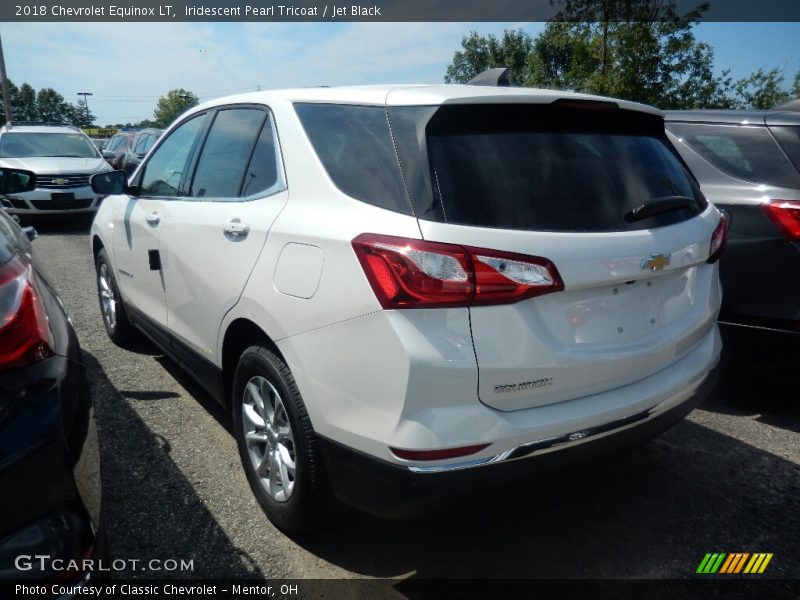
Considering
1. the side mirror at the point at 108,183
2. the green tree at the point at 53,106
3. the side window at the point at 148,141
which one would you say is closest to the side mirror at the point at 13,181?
the side mirror at the point at 108,183

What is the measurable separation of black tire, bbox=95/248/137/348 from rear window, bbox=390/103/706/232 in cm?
323

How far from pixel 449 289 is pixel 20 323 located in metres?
1.21

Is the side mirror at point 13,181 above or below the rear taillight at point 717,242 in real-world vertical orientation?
above

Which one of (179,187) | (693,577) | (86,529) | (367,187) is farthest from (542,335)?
(179,187)

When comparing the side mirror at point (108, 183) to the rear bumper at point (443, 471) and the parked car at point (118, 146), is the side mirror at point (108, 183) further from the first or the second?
the parked car at point (118, 146)

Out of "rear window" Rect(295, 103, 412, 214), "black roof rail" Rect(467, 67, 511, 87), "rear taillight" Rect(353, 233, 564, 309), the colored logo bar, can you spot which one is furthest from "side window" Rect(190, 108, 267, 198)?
the colored logo bar

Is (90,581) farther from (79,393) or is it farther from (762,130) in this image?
(762,130)

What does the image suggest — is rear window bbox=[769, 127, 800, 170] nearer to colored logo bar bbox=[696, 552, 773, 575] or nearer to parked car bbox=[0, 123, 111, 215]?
colored logo bar bbox=[696, 552, 773, 575]

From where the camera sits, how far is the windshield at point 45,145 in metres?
11.5

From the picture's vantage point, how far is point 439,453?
1831mm

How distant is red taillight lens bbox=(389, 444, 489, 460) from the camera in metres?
1.83

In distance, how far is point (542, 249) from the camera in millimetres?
1890

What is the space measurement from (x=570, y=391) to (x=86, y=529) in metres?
1.50

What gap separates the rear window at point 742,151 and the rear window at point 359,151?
9.01 feet
